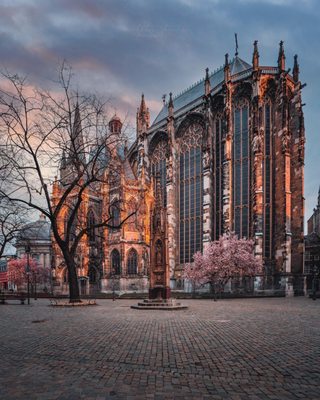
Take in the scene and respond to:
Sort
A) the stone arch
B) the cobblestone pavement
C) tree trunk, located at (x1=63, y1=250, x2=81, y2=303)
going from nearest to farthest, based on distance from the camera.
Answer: the cobblestone pavement, tree trunk, located at (x1=63, y1=250, x2=81, y2=303), the stone arch

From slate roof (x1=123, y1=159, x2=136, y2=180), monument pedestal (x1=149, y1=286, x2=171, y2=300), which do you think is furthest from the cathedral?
monument pedestal (x1=149, y1=286, x2=171, y2=300)

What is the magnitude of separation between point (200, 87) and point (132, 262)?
95.6 ft

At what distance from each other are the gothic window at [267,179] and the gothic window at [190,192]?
891cm

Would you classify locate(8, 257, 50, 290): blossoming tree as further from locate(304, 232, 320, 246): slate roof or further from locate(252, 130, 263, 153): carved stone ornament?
locate(304, 232, 320, 246): slate roof

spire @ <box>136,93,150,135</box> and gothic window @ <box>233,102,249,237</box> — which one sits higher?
spire @ <box>136,93,150,135</box>

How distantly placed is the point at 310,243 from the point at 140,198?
37.3 metres

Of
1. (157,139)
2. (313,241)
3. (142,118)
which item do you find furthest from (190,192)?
(313,241)

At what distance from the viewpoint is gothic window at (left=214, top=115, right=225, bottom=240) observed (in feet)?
133

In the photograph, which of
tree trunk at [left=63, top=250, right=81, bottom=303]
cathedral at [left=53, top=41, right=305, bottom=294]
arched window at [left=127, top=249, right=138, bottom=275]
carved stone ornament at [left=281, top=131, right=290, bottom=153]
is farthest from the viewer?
arched window at [left=127, top=249, right=138, bottom=275]

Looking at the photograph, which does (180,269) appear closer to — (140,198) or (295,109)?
(140,198)

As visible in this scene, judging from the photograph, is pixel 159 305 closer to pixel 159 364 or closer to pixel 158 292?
pixel 158 292

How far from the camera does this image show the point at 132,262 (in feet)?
154

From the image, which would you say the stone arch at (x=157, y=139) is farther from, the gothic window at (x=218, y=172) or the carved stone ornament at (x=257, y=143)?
the carved stone ornament at (x=257, y=143)

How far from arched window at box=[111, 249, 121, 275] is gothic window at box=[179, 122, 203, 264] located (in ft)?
28.8
